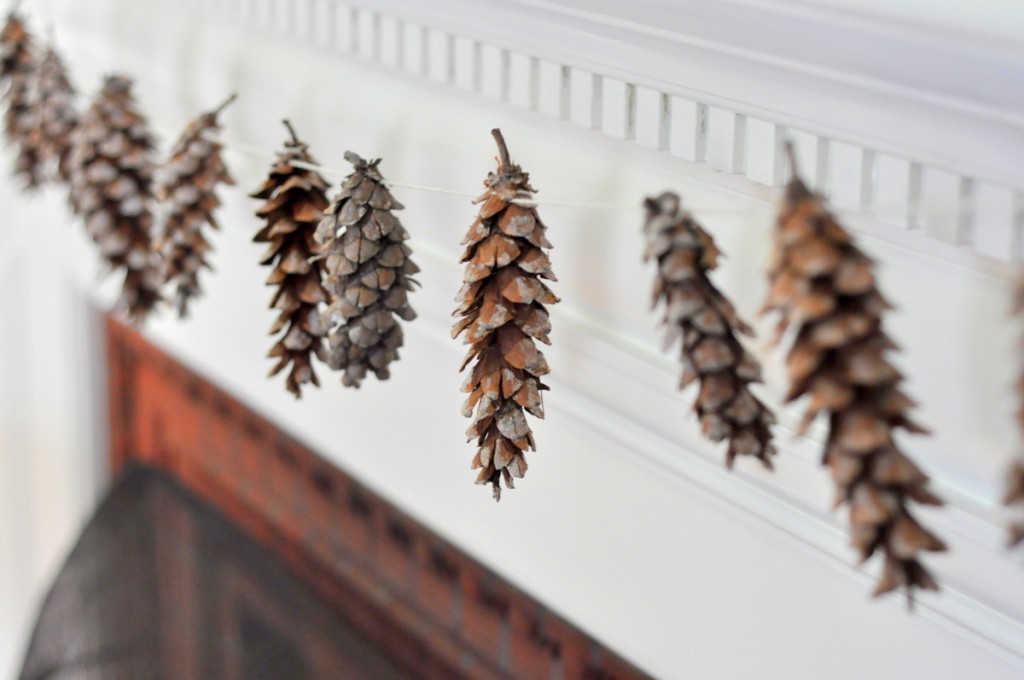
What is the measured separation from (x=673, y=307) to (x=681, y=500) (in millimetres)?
201

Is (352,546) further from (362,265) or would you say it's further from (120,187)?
(362,265)

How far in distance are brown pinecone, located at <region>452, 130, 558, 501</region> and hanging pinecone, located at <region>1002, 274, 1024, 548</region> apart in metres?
0.14

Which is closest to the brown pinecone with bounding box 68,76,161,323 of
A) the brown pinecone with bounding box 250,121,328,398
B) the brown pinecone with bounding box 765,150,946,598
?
the brown pinecone with bounding box 250,121,328,398

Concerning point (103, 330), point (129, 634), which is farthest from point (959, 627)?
point (103, 330)

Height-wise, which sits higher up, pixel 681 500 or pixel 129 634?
pixel 681 500

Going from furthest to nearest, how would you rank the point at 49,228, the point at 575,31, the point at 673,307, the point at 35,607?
the point at 35,607, the point at 49,228, the point at 575,31, the point at 673,307

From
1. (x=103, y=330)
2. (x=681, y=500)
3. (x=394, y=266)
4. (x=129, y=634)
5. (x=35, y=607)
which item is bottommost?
(x=35, y=607)

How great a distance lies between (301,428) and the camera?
740 mm

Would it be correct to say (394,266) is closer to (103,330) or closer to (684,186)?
(684,186)

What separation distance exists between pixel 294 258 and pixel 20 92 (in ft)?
1.03

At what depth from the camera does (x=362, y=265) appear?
408mm

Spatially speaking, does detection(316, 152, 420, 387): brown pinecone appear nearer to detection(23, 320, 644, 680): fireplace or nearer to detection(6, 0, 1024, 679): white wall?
detection(6, 0, 1024, 679): white wall

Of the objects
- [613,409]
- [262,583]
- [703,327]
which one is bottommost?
[262,583]

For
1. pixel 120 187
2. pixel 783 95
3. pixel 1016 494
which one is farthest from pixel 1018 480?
pixel 120 187
